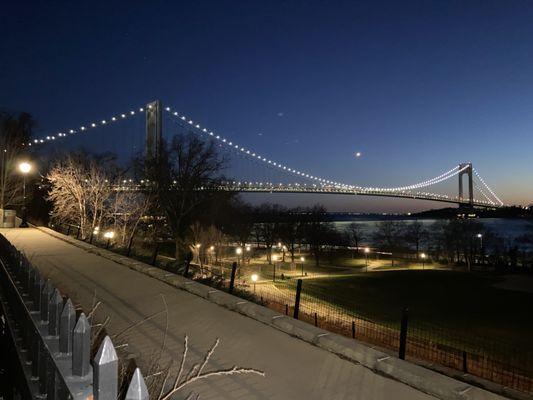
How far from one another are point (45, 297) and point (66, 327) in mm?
1045

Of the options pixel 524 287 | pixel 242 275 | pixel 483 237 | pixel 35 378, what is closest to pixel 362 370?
pixel 35 378

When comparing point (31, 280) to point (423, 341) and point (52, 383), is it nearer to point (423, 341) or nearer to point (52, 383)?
point (52, 383)

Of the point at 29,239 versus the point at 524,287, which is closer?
the point at 29,239

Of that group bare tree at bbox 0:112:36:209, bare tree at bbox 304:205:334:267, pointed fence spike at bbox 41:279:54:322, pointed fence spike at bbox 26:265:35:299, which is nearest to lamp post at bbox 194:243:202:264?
bare tree at bbox 0:112:36:209

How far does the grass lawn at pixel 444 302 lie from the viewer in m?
20.4

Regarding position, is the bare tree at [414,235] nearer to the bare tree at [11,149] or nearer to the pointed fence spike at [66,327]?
the bare tree at [11,149]

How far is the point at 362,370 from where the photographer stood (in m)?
4.62

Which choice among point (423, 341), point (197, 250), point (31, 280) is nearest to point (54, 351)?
point (31, 280)

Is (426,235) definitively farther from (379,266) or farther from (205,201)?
(205,201)

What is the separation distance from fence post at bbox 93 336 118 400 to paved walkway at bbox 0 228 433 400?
237cm

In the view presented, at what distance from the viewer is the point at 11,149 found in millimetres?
30672

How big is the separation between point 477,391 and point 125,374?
3186 millimetres

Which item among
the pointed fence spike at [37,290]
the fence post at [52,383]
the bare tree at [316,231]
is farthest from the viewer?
the bare tree at [316,231]

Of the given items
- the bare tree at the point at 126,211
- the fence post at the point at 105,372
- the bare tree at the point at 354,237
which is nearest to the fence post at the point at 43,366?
the fence post at the point at 105,372
